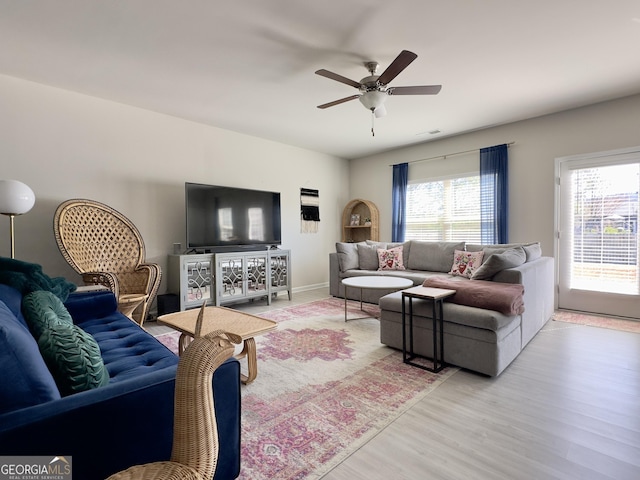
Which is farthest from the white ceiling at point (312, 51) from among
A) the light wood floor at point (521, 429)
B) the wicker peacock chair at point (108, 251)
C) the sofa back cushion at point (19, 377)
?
the light wood floor at point (521, 429)

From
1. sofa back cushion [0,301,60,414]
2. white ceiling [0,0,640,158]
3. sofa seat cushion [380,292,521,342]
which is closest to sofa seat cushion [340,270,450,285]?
sofa seat cushion [380,292,521,342]

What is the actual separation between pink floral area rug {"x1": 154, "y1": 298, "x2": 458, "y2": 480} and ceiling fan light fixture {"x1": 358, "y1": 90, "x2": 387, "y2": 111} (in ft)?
7.34

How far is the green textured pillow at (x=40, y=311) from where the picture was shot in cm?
124

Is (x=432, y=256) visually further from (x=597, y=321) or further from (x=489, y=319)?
(x=489, y=319)

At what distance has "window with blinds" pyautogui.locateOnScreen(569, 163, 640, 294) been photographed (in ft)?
11.8

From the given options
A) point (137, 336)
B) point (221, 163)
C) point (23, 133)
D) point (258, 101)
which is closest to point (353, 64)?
point (258, 101)

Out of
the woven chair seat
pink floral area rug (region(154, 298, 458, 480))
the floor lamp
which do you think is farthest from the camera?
the floor lamp

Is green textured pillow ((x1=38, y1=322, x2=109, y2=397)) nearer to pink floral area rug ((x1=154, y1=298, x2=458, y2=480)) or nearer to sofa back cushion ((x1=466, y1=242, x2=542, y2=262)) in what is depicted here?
pink floral area rug ((x1=154, y1=298, x2=458, y2=480))

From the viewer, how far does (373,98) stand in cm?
281

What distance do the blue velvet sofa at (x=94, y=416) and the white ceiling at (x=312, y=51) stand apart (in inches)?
87.9

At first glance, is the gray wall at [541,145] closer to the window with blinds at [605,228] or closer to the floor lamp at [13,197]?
the window with blinds at [605,228]

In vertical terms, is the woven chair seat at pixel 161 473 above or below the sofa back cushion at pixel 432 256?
below

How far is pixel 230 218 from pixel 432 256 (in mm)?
2984

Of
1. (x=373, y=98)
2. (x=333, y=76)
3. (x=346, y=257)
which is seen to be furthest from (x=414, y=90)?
(x=346, y=257)
